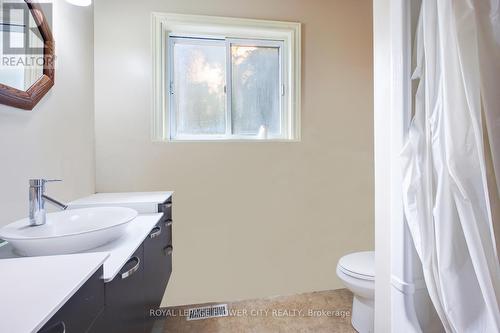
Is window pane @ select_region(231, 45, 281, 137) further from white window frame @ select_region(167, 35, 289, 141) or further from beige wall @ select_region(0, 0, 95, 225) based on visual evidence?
beige wall @ select_region(0, 0, 95, 225)

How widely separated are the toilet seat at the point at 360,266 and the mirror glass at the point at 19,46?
1842 millimetres

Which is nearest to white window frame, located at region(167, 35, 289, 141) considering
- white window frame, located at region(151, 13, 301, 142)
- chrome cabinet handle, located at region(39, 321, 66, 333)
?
white window frame, located at region(151, 13, 301, 142)

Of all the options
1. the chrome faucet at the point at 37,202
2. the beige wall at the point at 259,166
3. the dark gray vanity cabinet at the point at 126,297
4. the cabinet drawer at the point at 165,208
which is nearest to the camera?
the dark gray vanity cabinet at the point at 126,297

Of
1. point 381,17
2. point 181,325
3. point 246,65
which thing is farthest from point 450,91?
point 181,325

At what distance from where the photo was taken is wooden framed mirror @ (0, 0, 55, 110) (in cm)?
97

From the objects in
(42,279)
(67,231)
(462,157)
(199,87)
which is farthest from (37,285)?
(199,87)

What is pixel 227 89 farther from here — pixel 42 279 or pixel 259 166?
pixel 42 279

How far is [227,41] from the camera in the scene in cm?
197

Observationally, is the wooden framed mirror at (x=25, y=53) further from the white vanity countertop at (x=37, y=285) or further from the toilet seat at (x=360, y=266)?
the toilet seat at (x=360, y=266)

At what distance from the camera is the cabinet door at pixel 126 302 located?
0.73m

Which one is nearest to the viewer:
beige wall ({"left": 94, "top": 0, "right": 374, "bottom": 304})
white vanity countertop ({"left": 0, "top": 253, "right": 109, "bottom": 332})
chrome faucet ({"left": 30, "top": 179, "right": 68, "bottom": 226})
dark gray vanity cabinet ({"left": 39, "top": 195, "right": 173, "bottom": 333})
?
→ white vanity countertop ({"left": 0, "top": 253, "right": 109, "bottom": 332})

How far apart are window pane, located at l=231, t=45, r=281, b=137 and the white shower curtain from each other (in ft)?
4.22

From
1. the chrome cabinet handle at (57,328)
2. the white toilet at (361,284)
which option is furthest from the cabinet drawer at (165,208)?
the white toilet at (361,284)

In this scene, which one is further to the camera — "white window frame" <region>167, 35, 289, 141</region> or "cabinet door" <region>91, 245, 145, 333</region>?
"white window frame" <region>167, 35, 289, 141</region>
